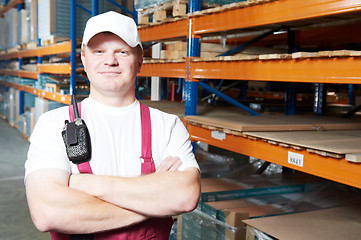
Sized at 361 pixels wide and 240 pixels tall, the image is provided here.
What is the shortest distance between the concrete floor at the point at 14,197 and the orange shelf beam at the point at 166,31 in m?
2.68

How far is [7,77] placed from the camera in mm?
13930

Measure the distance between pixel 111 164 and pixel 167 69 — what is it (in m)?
2.94

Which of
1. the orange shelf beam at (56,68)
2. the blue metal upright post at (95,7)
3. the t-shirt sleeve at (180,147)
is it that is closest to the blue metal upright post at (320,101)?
the t-shirt sleeve at (180,147)

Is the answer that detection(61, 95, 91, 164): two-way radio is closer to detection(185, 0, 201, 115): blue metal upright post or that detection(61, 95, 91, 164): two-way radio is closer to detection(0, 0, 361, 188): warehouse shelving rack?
detection(0, 0, 361, 188): warehouse shelving rack

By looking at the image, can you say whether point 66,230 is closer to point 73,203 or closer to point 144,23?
point 73,203

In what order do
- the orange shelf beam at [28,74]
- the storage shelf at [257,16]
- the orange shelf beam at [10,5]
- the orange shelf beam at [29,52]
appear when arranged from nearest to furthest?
the storage shelf at [257,16]
the orange shelf beam at [29,52]
the orange shelf beam at [28,74]
the orange shelf beam at [10,5]

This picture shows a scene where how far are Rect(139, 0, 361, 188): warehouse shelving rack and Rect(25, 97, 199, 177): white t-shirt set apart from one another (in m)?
Answer: 1.10

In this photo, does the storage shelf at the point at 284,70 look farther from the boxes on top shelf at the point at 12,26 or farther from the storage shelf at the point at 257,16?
the boxes on top shelf at the point at 12,26

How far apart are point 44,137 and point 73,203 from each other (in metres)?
0.31

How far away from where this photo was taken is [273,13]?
116 inches

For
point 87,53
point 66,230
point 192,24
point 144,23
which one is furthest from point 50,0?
point 66,230

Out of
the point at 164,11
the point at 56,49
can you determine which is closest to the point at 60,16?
the point at 56,49

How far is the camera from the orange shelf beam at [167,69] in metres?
4.24

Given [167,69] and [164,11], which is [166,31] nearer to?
[164,11]
